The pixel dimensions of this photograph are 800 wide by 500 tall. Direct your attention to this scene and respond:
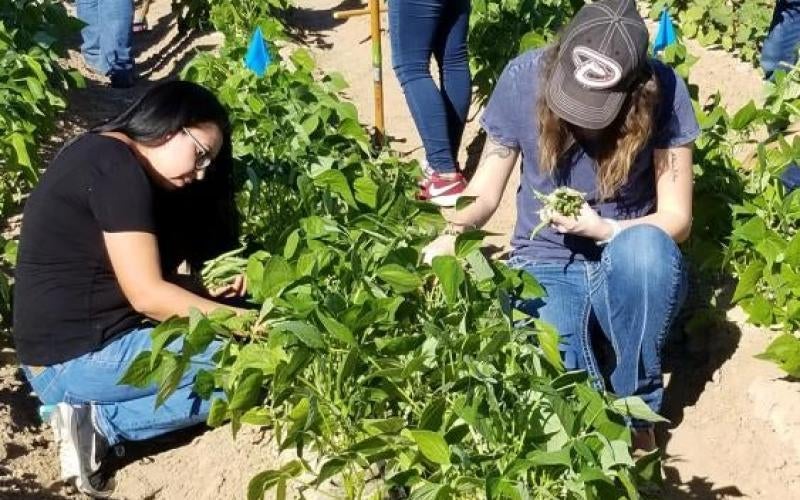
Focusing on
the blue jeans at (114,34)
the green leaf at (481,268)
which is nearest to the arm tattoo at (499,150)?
the green leaf at (481,268)

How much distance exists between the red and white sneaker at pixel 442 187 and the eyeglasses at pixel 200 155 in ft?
5.01

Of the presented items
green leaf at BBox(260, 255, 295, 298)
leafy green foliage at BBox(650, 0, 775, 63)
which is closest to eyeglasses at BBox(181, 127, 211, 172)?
green leaf at BBox(260, 255, 295, 298)

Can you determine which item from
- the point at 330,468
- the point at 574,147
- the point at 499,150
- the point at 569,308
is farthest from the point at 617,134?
the point at 330,468

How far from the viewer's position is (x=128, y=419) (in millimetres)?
2520

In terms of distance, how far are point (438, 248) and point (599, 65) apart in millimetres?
484

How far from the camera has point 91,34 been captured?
5738 millimetres

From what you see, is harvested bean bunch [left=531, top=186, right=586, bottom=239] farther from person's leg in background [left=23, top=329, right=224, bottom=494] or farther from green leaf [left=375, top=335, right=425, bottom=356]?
person's leg in background [left=23, top=329, right=224, bottom=494]

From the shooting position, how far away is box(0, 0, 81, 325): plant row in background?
11.8ft

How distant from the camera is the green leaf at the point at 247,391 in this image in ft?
7.00

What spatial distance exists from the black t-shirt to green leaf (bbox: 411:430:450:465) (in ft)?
2.60

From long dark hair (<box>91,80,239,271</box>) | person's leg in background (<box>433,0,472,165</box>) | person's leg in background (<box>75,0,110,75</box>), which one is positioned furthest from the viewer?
person's leg in background (<box>75,0,110,75</box>)

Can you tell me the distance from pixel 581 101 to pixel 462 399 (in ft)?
2.37

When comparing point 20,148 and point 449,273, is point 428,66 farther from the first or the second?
point 449,273

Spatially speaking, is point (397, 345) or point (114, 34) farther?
point (114, 34)
